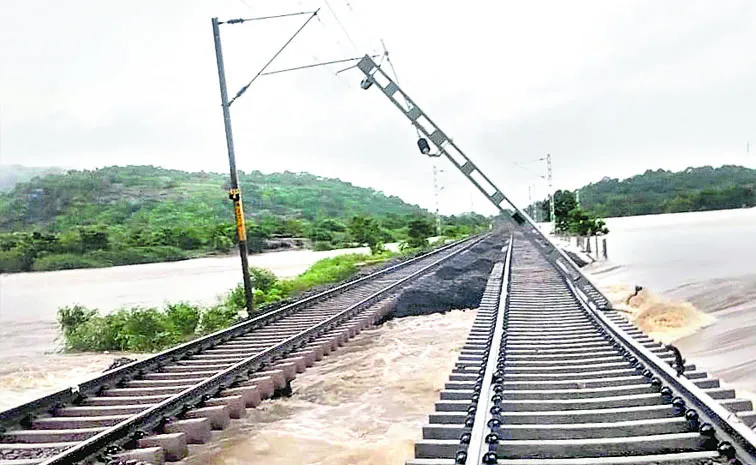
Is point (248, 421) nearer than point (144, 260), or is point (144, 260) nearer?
point (248, 421)

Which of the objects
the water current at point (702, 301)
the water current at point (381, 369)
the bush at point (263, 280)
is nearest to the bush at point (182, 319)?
the water current at point (381, 369)

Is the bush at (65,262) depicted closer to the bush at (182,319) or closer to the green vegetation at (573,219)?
the green vegetation at (573,219)

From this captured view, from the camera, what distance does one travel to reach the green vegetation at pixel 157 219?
73875 mm

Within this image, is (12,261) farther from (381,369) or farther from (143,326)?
(381,369)

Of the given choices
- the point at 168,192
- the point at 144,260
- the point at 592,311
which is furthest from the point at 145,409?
the point at 168,192

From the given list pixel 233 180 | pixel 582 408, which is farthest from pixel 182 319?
pixel 582 408

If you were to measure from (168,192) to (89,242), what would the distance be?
169 ft

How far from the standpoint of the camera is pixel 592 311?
1012 cm

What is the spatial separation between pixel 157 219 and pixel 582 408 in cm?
10540

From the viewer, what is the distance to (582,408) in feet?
17.4

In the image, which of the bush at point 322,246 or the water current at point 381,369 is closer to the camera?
the water current at point 381,369

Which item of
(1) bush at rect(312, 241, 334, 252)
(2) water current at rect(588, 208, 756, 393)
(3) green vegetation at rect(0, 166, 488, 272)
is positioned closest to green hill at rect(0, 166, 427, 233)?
(3) green vegetation at rect(0, 166, 488, 272)

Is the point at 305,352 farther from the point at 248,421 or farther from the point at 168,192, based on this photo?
the point at 168,192

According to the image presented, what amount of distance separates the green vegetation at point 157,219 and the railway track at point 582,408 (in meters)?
39.0
